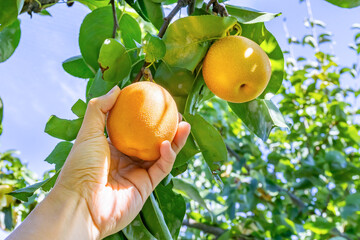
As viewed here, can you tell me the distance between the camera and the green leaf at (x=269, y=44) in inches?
38.9

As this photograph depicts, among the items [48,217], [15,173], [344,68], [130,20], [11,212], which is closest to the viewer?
[48,217]

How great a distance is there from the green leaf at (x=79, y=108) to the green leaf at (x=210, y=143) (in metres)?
0.25

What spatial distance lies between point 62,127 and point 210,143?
1.22 ft

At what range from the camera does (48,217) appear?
0.74m

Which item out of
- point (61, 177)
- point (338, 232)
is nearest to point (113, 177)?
point (61, 177)

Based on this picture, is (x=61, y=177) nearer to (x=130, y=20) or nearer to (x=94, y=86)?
(x=94, y=86)

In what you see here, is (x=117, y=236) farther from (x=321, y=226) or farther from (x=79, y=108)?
(x=321, y=226)

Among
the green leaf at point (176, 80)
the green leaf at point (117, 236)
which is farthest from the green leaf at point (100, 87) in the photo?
the green leaf at point (117, 236)

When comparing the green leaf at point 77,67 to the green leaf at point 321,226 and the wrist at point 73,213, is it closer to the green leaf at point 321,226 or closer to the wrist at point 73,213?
the wrist at point 73,213

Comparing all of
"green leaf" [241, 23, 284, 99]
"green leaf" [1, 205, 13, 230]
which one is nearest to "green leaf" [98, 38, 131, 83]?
"green leaf" [241, 23, 284, 99]

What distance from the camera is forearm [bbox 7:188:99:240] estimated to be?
0.71m

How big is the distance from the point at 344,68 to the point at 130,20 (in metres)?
2.13

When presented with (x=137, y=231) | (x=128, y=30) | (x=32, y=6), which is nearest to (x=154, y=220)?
(x=137, y=231)

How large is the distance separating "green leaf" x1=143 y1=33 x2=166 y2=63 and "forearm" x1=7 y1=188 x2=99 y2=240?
338 mm
